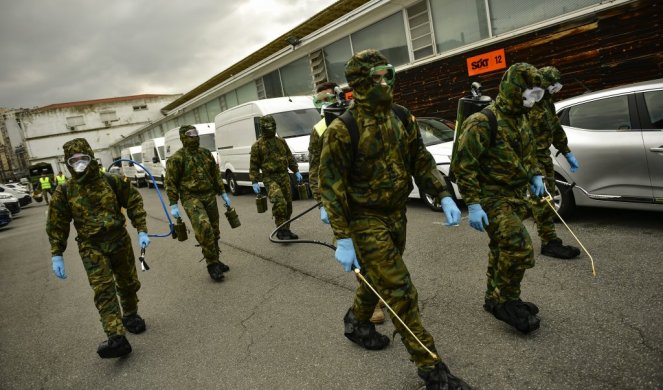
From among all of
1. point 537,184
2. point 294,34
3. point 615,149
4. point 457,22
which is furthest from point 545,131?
point 294,34

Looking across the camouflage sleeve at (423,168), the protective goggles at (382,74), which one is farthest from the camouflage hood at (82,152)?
the camouflage sleeve at (423,168)

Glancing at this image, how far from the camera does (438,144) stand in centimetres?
737

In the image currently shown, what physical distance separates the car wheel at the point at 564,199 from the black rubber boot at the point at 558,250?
113 cm

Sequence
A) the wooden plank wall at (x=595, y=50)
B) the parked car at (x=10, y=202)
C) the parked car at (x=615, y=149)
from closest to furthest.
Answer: the parked car at (x=615, y=149), the wooden plank wall at (x=595, y=50), the parked car at (x=10, y=202)

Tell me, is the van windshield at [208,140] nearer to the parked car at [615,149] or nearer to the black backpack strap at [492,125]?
the parked car at [615,149]

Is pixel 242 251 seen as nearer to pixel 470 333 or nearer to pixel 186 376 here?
pixel 186 376

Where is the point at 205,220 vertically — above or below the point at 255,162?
below

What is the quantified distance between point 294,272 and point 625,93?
4.36 m

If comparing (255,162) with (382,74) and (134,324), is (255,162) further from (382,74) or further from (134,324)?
(382,74)

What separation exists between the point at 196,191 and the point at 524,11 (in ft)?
28.5

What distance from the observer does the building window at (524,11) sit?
9276mm

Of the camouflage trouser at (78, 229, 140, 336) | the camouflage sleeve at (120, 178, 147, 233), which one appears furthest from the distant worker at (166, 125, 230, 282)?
the camouflage trouser at (78, 229, 140, 336)

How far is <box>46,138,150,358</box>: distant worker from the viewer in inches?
147

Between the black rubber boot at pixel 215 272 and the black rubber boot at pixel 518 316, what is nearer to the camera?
the black rubber boot at pixel 518 316
